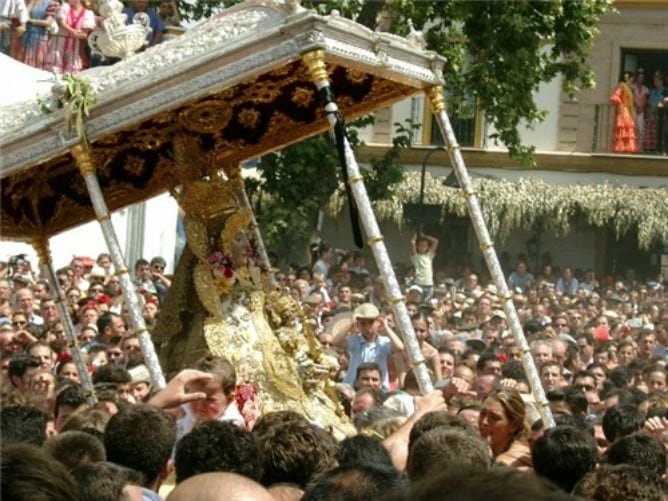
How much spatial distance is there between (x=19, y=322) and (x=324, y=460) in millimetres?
8464

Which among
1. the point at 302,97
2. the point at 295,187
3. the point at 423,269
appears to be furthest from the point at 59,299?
the point at 423,269

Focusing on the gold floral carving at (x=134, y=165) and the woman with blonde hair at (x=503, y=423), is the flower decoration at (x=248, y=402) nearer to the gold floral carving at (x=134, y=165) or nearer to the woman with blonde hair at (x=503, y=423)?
the gold floral carving at (x=134, y=165)

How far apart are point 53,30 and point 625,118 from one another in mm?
17912

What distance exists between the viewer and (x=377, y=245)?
10.1 m

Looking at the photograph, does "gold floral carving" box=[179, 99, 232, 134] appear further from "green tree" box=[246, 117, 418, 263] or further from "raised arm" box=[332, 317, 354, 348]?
"green tree" box=[246, 117, 418, 263]

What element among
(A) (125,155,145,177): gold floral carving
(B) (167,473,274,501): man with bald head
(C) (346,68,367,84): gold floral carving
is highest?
(C) (346,68,367,84): gold floral carving

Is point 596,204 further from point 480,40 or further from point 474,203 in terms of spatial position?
point 474,203

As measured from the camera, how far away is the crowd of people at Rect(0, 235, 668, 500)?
4.67m

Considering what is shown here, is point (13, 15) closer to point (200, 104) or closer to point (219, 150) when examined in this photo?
point (219, 150)

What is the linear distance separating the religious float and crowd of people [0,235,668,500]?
37 cm

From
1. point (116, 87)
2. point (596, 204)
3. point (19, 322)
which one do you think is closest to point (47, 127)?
point (116, 87)

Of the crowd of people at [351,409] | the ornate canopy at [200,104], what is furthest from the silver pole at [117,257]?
the crowd of people at [351,409]

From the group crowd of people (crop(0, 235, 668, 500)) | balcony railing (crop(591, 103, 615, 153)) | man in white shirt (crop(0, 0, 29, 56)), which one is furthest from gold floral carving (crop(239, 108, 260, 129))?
balcony railing (crop(591, 103, 615, 153))

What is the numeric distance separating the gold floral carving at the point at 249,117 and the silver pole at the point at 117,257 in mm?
A: 1086
